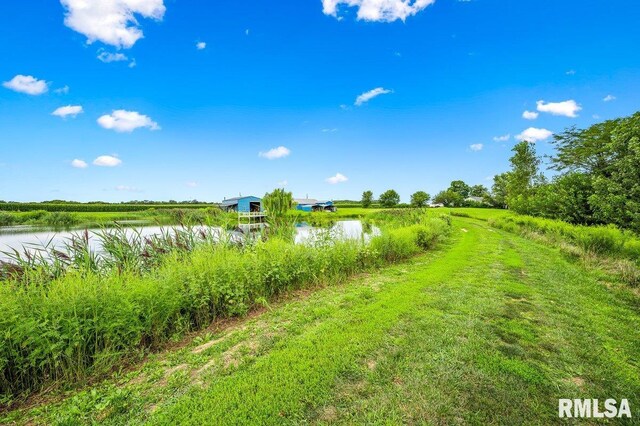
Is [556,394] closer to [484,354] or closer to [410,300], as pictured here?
[484,354]

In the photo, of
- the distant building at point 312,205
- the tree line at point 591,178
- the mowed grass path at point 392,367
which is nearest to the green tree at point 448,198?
the distant building at point 312,205

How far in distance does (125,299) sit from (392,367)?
3578mm

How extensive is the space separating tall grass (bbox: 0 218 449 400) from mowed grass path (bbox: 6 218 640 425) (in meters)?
0.52

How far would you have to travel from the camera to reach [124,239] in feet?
20.4

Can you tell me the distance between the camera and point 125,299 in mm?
3703

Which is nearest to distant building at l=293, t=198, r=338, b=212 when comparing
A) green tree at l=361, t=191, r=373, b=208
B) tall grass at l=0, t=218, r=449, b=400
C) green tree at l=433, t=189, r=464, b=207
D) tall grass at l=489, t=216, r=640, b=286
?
green tree at l=361, t=191, r=373, b=208

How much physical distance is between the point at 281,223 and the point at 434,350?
6767 millimetres

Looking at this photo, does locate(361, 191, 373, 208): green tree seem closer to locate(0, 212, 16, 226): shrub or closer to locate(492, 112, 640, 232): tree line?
locate(492, 112, 640, 232): tree line

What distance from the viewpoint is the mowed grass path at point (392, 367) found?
8.65 feet

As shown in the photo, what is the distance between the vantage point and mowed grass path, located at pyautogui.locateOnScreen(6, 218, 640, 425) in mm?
2637

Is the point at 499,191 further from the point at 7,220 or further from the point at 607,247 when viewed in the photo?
the point at 7,220

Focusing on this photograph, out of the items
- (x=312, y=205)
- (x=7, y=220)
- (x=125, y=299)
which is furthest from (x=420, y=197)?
(x=125, y=299)

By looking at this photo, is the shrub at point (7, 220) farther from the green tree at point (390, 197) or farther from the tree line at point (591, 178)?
the green tree at point (390, 197)

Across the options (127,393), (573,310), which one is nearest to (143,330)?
(127,393)
